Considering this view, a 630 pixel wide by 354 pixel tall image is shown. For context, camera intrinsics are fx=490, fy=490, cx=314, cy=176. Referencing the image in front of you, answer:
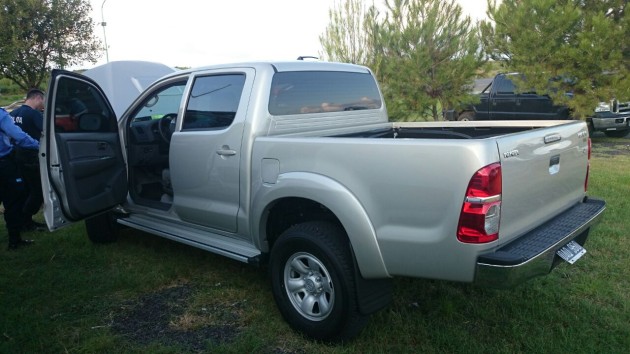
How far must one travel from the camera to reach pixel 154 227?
4.44 meters

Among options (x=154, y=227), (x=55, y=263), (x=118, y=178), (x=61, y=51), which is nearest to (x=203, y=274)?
(x=154, y=227)

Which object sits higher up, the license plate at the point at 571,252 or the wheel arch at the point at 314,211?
A: the wheel arch at the point at 314,211

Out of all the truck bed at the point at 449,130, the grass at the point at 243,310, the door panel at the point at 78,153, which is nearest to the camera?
the grass at the point at 243,310

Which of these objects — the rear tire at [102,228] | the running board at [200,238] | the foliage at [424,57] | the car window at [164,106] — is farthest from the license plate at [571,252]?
the foliage at [424,57]

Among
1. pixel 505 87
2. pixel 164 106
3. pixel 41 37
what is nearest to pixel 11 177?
pixel 164 106

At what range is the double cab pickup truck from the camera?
1190cm

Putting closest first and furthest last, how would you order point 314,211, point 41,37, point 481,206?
point 481,206
point 314,211
point 41,37

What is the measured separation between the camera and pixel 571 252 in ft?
9.66

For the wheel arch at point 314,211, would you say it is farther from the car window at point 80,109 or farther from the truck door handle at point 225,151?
the car window at point 80,109

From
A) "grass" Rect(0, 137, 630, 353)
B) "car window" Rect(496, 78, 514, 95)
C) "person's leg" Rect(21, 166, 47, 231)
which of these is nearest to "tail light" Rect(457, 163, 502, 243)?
"grass" Rect(0, 137, 630, 353)

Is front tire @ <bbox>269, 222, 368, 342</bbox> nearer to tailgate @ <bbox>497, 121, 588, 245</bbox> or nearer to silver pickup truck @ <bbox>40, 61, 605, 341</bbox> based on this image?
silver pickup truck @ <bbox>40, 61, 605, 341</bbox>

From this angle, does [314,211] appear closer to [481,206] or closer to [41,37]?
[481,206]

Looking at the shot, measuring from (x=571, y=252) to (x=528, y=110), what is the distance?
10322mm

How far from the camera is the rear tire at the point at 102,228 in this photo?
5.01 m
